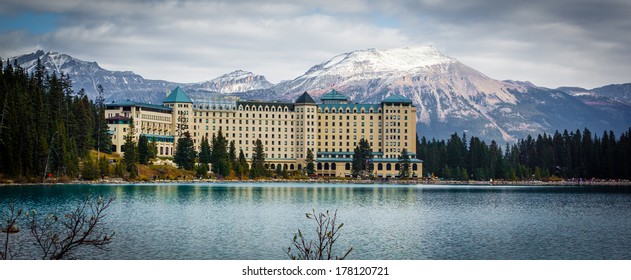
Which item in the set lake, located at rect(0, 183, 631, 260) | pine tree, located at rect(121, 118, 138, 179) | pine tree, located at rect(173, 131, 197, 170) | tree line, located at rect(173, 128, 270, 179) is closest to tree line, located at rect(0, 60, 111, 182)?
pine tree, located at rect(121, 118, 138, 179)

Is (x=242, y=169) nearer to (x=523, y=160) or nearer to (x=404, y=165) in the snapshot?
(x=404, y=165)

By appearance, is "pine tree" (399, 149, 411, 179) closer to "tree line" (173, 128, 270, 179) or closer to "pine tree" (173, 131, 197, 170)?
"tree line" (173, 128, 270, 179)

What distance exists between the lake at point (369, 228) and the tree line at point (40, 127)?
8406 mm

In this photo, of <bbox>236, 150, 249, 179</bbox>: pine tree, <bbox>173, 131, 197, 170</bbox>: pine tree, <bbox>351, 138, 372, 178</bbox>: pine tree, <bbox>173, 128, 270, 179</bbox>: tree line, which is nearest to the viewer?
<bbox>173, 131, 197, 170</bbox>: pine tree

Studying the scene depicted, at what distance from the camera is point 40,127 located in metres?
104

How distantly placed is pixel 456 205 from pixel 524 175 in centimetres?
10077

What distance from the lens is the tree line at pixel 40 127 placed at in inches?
3529

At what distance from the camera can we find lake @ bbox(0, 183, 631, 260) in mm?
41125

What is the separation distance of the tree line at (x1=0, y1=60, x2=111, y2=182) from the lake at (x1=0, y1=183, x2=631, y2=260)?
841 centimetres

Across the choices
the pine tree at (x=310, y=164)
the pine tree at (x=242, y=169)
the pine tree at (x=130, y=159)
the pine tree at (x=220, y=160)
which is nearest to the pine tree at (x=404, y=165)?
the pine tree at (x=310, y=164)

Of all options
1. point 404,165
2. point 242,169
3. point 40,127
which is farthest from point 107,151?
point 404,165

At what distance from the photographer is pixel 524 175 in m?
180

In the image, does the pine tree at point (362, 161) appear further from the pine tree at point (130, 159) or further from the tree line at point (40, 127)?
the tree line at point (40, 127)
